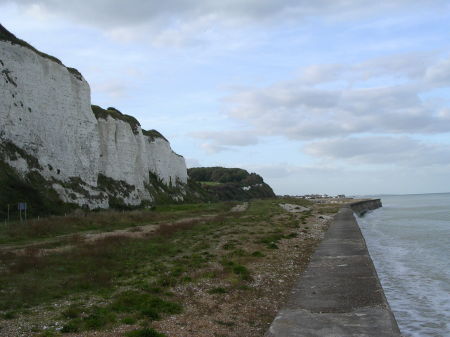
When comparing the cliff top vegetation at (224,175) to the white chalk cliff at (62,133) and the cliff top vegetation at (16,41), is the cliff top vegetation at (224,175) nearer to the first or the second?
the white chalk cliff at (62,133)

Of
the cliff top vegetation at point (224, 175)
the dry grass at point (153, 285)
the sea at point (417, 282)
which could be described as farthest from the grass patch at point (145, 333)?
the cliff top vegetation at point (224, 175)

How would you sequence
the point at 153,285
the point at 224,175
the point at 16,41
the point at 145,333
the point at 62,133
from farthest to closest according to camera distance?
the point at 224,175, the point at 62,133, the point at 16,41, the point at 153,285, the point at 145,333

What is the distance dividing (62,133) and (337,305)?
37.9 meters

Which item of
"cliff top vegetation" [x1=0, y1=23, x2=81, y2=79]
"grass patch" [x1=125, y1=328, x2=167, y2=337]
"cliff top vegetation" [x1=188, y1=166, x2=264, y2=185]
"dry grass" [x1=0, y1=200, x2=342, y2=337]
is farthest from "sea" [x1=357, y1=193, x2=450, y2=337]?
"cliff top vegetation" [x1=188, y1=166, x2=264, y2=185]

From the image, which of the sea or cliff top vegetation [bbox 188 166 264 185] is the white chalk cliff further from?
cliff top vegetation [bbox 188 166 264 185]

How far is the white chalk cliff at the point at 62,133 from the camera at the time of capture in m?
35.6

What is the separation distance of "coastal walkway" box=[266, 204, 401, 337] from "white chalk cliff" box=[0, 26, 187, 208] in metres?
28.3

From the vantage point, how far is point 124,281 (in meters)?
12.9

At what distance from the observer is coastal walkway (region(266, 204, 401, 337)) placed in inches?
320

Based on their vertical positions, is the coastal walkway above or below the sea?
above

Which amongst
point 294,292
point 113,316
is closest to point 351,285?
point 294,292

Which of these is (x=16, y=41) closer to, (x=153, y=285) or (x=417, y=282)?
(x=153, y=285)

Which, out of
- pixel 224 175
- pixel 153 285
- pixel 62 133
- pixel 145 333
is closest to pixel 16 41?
pixel 62 133

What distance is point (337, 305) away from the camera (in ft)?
32.7
